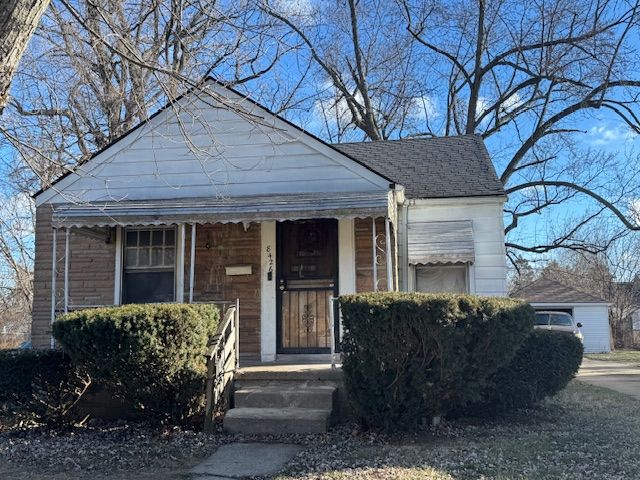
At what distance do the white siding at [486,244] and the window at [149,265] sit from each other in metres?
4.08

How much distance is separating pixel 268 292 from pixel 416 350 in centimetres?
393

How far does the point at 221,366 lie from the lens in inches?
279

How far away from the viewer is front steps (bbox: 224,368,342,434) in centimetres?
651

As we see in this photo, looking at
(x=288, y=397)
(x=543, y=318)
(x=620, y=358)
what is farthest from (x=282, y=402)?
(x=620, y=358)

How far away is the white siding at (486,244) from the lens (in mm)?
10359

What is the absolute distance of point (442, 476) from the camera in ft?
15.9

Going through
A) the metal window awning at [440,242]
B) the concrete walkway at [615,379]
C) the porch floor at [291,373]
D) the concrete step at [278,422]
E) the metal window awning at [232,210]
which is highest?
the metal window awning at [232,210]

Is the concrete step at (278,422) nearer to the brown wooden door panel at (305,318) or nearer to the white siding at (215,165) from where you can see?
the brown wooden door panel at (305,318)

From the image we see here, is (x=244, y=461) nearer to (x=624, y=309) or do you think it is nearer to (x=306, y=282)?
(x=306, y=282)

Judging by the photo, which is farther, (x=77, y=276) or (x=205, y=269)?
(x=77, y=276)

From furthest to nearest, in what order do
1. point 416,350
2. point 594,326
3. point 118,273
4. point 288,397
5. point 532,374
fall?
point 594,326
point 118,273
point 532,374
point 288,397
point 416,350

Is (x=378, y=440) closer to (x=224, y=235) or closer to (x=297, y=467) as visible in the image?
(x=297, y=467)

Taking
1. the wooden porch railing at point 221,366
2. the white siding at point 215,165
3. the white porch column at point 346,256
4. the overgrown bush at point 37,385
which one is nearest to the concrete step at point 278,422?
the wooden porch railing at point 221,366

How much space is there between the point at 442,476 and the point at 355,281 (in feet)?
15.5
